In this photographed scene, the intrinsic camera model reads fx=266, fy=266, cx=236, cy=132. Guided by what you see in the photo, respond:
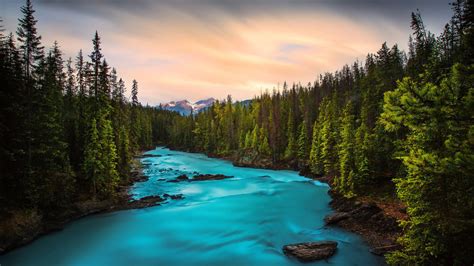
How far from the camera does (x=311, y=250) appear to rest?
55.6 ft

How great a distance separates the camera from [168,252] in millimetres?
18500

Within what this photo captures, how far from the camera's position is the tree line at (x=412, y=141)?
7.92 metres

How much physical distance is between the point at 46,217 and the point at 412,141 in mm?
26234

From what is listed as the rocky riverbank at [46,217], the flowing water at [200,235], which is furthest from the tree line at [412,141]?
the rocky riverbank at [46,217]

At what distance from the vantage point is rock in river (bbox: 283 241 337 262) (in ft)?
53.9

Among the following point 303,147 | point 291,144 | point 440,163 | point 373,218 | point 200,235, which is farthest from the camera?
point 291,144

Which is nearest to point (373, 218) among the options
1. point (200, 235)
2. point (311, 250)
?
point (311, 250)

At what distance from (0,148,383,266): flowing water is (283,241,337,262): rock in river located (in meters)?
0.39

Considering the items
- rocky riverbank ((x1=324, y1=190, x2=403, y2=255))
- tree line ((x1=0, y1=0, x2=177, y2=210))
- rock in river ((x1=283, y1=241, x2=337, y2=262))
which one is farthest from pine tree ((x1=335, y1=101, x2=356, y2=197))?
tree line ((x1=0, y1=0, x2=177, y2=210))

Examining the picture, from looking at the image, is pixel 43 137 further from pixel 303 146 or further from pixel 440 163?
pixel 303 146

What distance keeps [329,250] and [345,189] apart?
44.3 ft

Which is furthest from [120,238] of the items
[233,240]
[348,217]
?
[348,217]

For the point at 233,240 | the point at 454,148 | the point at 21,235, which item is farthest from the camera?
the point at 233,240

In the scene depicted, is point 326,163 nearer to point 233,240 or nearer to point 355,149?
→ point 355,149
